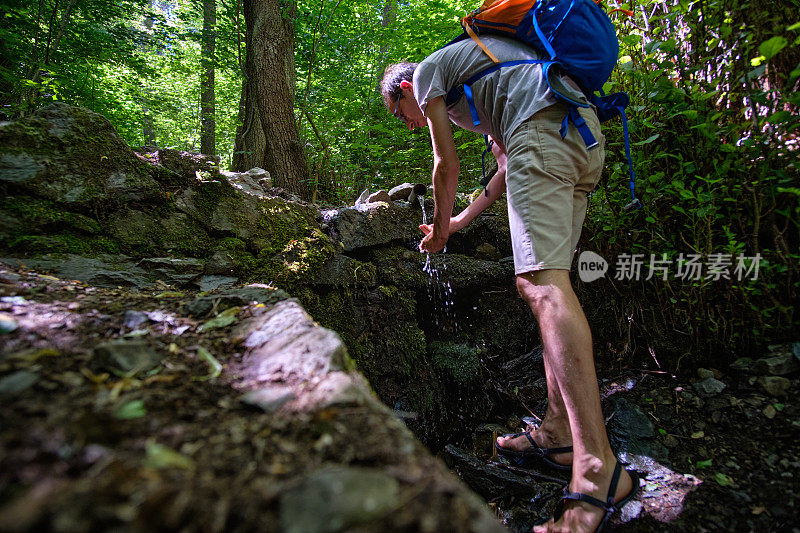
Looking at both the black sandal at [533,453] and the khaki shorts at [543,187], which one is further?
the black sandal at [533,453]

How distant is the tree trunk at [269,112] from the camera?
4.90m

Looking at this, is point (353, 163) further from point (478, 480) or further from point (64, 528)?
point (64, 528)

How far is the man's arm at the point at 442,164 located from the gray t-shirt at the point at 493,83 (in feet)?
0.27

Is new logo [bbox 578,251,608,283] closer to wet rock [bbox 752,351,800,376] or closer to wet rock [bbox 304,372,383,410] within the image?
wet rock [bbox 752,351,800,376]

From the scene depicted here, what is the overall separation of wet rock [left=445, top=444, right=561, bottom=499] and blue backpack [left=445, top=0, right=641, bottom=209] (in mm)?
1867

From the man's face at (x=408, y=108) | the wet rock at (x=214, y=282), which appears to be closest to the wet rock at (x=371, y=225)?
the man's face at (x=408, y=108)

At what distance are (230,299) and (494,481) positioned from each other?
5.88ft

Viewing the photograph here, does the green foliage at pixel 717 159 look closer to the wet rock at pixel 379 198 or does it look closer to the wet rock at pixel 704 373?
the wet rock at pixel 704 373

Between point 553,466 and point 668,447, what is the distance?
25.4 inches

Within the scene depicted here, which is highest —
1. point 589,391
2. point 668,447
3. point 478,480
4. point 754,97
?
point 754,97

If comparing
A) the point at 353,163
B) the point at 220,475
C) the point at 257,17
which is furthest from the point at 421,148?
the point at 220,475

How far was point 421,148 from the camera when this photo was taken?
6043 millimetres

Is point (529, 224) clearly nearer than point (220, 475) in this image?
No

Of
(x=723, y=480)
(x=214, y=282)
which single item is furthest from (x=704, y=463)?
(x=214, y=282)
